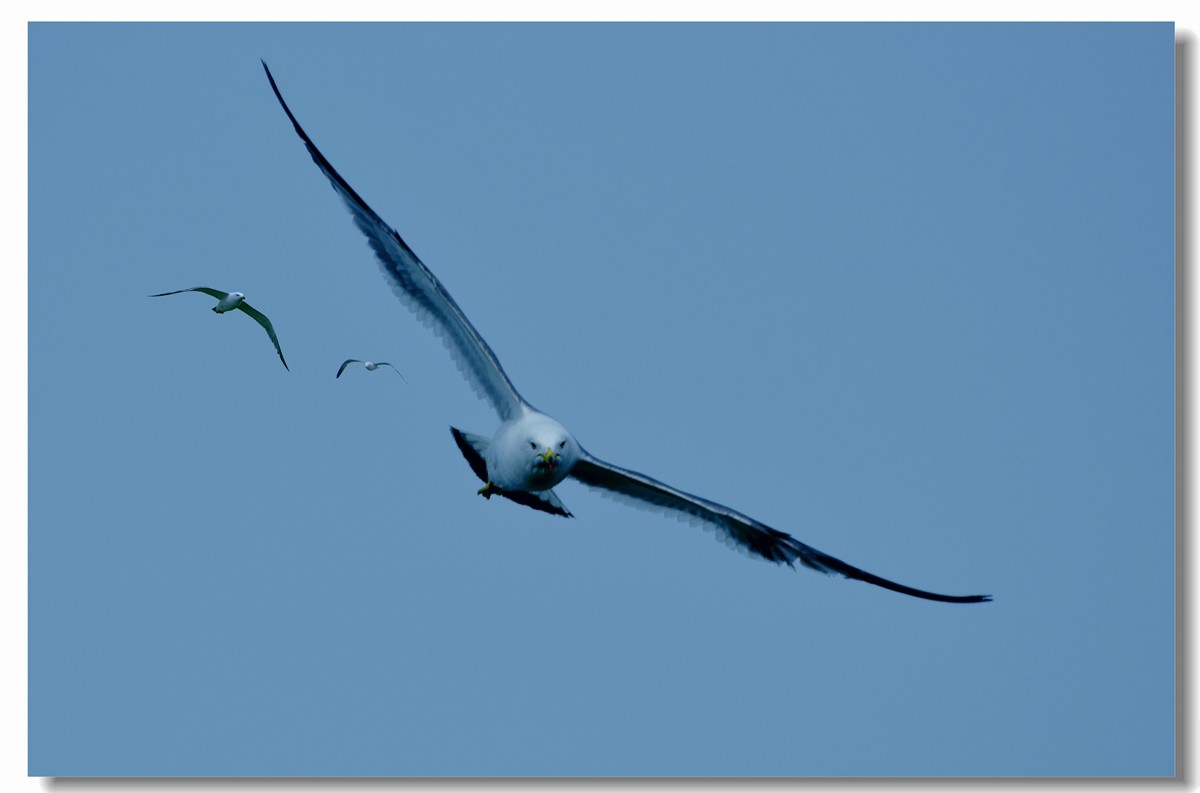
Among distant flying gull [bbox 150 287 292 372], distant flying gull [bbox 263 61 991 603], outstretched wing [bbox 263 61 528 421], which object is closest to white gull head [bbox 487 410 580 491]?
distant flying gull [bbox 263 61 991 603]

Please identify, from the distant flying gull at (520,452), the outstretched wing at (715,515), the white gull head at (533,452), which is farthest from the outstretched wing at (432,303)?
the outstretched wing at (715,515)

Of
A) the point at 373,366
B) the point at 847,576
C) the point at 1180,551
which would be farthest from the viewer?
the point at 847,576

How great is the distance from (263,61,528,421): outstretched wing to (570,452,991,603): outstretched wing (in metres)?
0.60

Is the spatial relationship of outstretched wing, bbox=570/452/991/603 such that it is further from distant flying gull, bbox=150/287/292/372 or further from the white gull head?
distant flying gull, bbox=150/287/292/372

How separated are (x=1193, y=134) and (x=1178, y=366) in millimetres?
1083

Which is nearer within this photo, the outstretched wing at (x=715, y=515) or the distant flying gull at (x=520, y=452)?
the distant flying gull at (x=520, y=452)

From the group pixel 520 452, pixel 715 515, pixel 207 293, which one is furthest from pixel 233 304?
pixel 715 515

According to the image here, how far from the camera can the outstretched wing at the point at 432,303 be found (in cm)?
838

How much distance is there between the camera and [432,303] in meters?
8.66

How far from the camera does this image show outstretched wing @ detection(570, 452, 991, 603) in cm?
897

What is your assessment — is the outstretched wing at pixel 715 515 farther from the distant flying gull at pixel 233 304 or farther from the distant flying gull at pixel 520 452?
the distant flying gull at pixel 233 304
